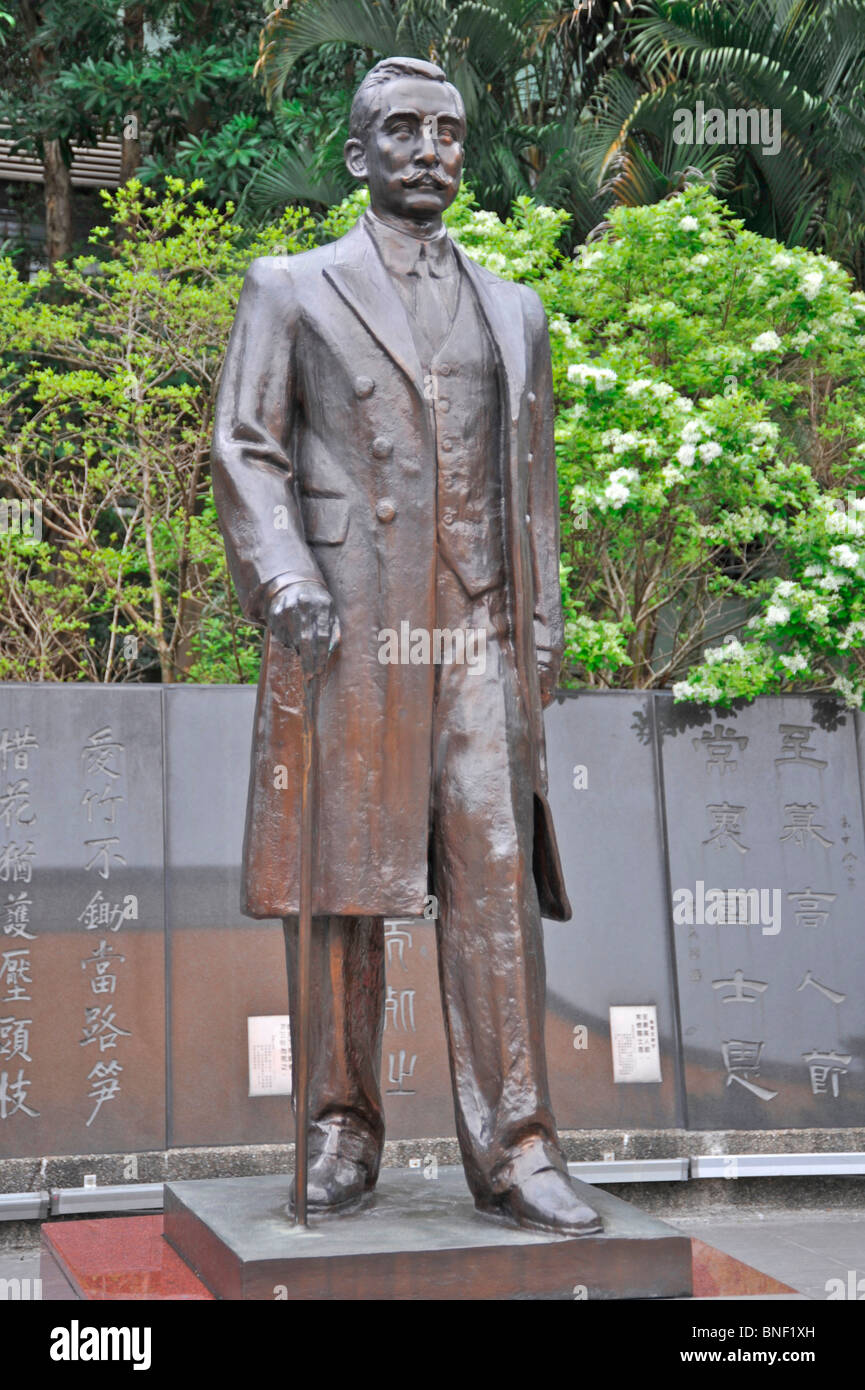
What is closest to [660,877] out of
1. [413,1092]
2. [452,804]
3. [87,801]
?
[413,1092]

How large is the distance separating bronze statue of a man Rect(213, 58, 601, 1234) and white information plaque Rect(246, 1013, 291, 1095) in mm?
2880

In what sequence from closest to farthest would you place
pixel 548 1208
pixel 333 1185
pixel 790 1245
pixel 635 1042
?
pixel 548 1208 < pixel 333 1185 < pixel 790 1245 < pixel 635 1042

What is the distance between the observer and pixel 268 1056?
6.54m

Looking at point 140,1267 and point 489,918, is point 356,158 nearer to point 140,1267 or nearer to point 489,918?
point 489,918

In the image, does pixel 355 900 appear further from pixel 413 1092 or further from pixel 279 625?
pixel 413 1092

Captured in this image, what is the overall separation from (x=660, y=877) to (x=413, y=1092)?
4.91ft

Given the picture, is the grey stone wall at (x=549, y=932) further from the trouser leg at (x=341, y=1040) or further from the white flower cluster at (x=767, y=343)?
the trouser leg at (x=341, y=1040)

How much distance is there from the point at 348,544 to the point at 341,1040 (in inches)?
46.5

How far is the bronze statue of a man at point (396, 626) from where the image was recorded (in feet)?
11.5

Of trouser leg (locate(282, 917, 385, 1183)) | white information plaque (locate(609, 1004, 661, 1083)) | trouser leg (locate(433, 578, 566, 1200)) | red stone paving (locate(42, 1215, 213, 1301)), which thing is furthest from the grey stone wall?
trouser leg (locate(433, 578, 566, 1200))

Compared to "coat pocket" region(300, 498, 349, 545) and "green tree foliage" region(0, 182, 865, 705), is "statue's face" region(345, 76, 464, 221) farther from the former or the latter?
"green tree foliage" region(0, 182, 865, 705)

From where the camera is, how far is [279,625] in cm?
341

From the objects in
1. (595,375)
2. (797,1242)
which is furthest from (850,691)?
(797,1242)

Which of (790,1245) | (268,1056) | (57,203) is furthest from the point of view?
(57,203)
